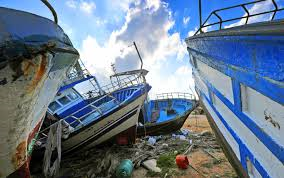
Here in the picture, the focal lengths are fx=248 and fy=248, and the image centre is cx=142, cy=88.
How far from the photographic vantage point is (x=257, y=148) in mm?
2207

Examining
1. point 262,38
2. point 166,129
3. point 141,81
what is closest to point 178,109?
point 166,129

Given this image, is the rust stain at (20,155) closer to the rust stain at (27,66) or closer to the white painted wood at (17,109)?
the white painted wood at (17,109)

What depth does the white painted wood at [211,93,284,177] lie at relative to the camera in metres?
1.89

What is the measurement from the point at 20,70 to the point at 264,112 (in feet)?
7.68

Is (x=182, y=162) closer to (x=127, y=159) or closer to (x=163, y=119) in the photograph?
(x=127, y=159)

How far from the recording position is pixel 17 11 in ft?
9.00

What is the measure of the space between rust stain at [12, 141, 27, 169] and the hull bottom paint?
4711 mm

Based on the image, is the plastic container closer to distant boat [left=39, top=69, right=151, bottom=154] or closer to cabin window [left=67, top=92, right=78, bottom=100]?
distant boat [left=39, top=69, right=151, bottom=154]

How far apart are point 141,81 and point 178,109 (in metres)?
6.74

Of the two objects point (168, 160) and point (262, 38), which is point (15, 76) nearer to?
point (262, 38)

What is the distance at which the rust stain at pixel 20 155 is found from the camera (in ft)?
10.7

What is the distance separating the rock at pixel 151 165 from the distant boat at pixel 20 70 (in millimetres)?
4116

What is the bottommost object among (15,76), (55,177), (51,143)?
(55,177)

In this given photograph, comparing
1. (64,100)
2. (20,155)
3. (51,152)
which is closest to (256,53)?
(20,155)
